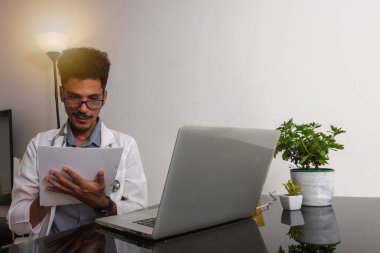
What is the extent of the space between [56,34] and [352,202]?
81.3 inches

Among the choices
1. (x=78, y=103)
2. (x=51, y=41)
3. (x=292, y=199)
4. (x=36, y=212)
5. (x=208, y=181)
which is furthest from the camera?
(x=51, y=41)

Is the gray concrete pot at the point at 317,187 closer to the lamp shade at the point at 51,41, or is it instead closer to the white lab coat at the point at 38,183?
the white lab coat at the point at 38,183

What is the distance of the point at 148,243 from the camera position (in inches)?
30.0

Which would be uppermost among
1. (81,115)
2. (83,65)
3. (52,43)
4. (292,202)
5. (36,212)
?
(52,43)

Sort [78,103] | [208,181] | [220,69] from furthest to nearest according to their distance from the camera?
[220,69]
[78,103]
[208,181]

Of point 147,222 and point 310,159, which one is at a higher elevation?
point 310,159

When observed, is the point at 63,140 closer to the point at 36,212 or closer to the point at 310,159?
the point at 36,212

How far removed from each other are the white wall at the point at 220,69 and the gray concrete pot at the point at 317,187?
51 centimetres

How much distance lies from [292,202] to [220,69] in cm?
101

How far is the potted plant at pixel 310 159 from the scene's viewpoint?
1222 mm

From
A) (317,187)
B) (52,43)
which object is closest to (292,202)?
(317,187)

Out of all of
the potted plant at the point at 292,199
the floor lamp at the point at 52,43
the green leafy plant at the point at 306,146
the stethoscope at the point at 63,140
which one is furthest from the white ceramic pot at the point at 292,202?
the floor lamp at the point at 52,43

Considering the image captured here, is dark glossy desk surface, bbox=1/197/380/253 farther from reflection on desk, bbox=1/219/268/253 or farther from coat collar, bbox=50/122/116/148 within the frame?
coat collar, bbox=50/122/116/148

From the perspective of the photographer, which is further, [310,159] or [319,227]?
[310,159]
